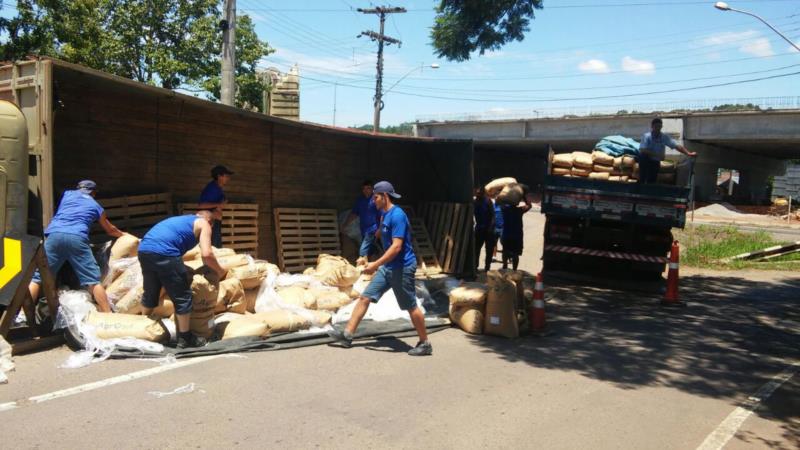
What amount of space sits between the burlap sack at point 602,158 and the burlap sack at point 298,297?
6.23 m

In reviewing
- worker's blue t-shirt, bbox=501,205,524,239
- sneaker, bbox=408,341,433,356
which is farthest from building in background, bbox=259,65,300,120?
sneaker, bbox=408,341,433,356

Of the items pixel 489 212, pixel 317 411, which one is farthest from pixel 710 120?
pixel 317 411

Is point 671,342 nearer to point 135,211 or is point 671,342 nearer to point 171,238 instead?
point 171,238

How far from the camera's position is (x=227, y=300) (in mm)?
6965

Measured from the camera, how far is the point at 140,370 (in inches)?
211

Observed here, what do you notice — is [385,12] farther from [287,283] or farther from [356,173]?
[287,283]

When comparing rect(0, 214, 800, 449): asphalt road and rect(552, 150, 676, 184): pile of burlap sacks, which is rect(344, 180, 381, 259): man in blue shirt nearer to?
rect(0, 214, 800, 449): asphalt road

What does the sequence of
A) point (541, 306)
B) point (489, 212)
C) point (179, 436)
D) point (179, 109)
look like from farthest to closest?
point (489, 212), point (179, 109), point (541, 306), point (179, 436)

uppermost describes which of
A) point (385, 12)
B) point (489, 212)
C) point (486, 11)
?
point (385, 12)

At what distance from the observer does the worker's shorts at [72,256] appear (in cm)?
618

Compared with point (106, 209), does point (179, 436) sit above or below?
below

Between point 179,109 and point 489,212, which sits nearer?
point 179,109

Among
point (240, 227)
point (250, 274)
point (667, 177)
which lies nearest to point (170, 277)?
point (250, 274)

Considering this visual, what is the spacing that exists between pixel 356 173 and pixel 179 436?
8554 mm
